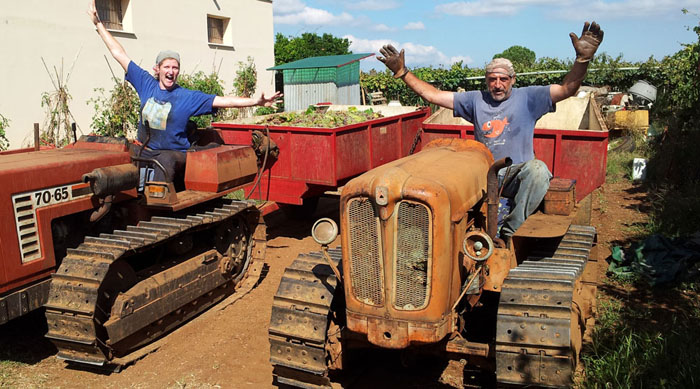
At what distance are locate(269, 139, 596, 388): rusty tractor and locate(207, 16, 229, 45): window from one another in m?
13.3

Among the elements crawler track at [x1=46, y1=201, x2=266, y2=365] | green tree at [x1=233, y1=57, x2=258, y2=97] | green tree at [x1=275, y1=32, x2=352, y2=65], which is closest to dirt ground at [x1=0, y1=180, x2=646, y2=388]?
crawler track at [x1=46, y1=201, x2=266, y2=365]

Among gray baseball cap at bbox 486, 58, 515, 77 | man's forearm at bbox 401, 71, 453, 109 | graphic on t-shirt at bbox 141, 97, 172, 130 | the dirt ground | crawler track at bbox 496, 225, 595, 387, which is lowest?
the dirt ground

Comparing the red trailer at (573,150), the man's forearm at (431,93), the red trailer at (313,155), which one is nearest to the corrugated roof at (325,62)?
the red trailer at (313,155)

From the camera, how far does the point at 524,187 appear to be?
4270mm

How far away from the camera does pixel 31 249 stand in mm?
4320

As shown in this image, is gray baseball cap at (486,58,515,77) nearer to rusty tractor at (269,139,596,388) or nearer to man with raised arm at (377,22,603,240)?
man with raised arm at (377,22,603,240)

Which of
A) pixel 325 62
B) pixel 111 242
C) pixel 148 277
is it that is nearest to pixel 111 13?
pixel 325 62

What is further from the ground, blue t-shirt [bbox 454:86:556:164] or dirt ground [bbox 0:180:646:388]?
blue t-shirt [bbox 454:86:556:164]

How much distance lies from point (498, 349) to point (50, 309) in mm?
3196

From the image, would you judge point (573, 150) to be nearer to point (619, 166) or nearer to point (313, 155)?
point (313, 155)

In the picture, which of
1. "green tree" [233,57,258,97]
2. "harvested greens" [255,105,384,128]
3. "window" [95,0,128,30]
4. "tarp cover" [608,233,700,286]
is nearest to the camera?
"tarp cover" [608,233,700,286]

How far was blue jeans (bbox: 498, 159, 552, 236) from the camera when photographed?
13.9ft

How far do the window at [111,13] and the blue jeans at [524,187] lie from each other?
36.1 ft

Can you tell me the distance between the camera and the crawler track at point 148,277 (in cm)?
432
